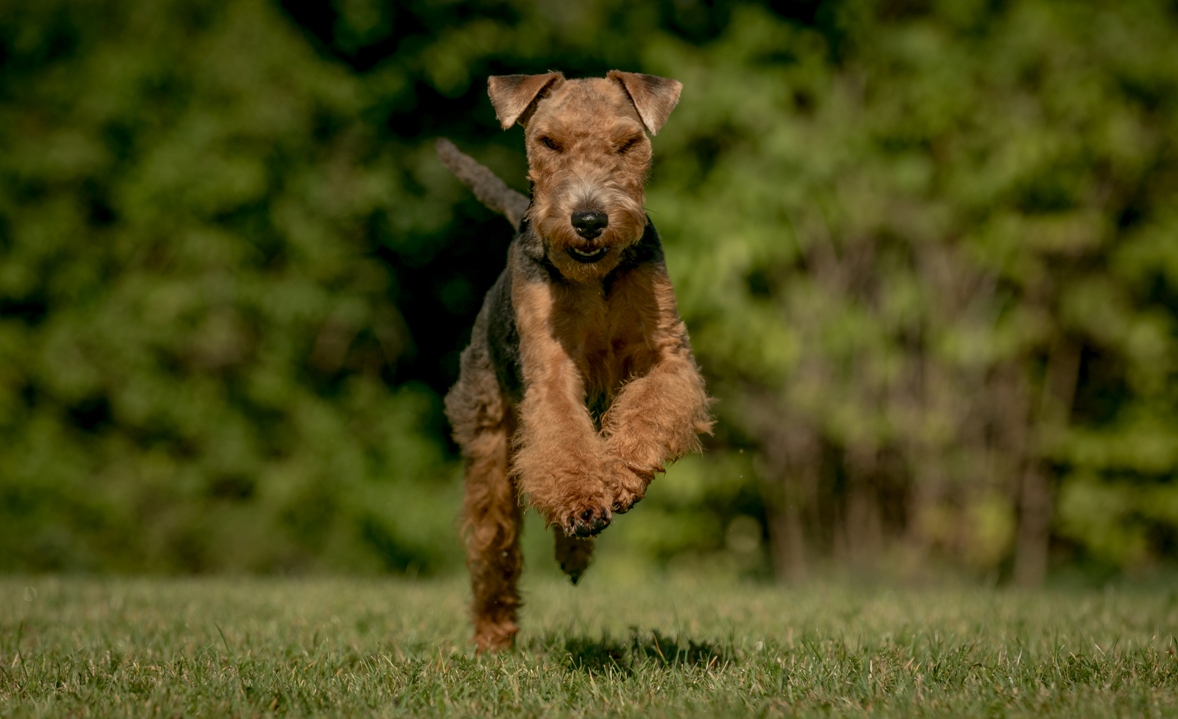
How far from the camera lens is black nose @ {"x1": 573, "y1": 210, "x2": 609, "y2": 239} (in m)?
3.02

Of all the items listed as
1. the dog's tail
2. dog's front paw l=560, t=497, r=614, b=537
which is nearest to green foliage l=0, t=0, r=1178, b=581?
the dog's tail

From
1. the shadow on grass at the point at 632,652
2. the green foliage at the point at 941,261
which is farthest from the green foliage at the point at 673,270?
the shadow on grass at the point at 632,652

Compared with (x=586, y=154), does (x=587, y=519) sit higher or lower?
lower

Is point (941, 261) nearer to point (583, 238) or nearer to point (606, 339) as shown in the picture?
point (606, 339)

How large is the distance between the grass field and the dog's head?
121 centimetres

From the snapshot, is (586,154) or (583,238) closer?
(583,238)

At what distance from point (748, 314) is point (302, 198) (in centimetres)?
337

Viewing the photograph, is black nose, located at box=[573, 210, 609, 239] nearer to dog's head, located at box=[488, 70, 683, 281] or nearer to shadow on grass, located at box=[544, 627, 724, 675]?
dog's head, located at box=[488, 70, 683, 281]

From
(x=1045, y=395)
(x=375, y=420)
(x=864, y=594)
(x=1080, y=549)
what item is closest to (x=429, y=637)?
(x=864, y=594)

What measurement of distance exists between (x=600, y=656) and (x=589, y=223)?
1476mm

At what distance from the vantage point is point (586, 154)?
3312mm

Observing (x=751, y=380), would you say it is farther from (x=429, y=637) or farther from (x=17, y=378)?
(x=17, y=378)

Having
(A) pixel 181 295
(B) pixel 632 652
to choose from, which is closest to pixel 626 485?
(B) pixel 632 652

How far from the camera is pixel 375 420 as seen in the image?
8.23 metres
